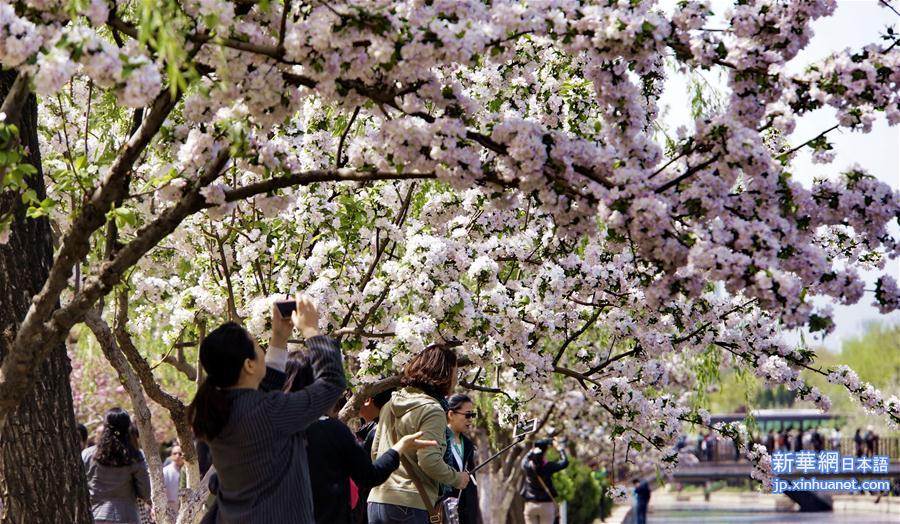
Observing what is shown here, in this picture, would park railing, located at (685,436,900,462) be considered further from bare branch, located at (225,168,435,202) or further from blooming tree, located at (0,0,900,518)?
bare branch, located at (225,168,435,202)

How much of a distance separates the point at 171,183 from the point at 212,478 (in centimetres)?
116

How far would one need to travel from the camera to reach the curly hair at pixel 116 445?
10305 mm

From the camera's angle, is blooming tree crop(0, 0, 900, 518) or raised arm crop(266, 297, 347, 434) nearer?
raised arm crop(266, 297, 347, 434)

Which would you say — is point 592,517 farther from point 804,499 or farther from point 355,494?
point 355,494

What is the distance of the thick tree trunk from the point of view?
6.71 metres

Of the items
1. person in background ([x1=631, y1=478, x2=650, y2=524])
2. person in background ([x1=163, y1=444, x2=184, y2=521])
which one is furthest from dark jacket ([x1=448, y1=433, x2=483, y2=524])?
person in background ([x1=631, y1=478, x2=650, y2=524])

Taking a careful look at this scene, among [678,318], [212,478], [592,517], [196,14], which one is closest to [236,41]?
[196,14]

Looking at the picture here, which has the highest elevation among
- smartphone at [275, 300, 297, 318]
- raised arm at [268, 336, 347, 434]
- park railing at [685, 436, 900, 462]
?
park railing at [685, 436, 900, 462]

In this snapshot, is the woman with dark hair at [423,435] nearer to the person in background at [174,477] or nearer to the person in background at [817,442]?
the person in background at [174,477]

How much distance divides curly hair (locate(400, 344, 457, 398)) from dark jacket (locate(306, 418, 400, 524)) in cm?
159

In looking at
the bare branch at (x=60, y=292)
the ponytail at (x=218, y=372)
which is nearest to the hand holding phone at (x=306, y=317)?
the ponytail at (x=218, y=372)

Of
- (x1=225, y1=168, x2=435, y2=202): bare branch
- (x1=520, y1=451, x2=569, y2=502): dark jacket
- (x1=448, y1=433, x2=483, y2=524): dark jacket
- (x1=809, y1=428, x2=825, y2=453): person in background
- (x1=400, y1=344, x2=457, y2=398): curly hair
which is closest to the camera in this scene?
(x1=225, y1=168, x2=435, y2=202): bare branch

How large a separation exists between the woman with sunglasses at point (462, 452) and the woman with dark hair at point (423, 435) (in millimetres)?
799

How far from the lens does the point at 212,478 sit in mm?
5621
